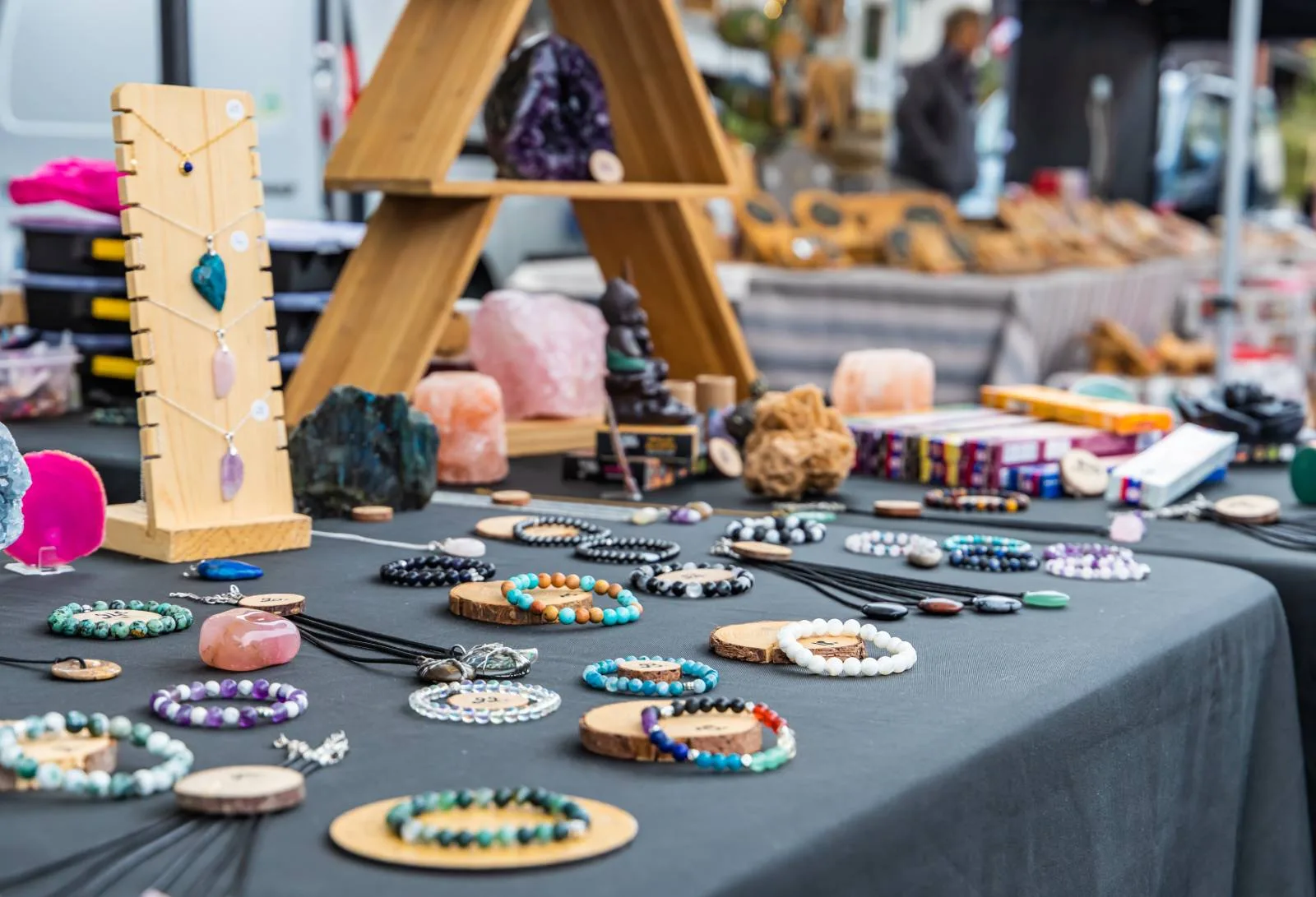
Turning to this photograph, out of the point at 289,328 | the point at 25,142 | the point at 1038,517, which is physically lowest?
the point at 1038,517

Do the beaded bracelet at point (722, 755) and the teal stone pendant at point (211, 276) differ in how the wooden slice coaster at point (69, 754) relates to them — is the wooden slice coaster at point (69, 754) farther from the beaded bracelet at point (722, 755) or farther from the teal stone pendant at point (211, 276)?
the teal stone pendant at point (211, 276)

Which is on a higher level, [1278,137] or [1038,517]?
[1278,137]

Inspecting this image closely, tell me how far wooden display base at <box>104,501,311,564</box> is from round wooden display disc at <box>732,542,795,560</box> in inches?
18.0

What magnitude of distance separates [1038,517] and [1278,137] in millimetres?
9863

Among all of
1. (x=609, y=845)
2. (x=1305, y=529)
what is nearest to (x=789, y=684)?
(x=609, y=845)

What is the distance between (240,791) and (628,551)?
79 centimetres

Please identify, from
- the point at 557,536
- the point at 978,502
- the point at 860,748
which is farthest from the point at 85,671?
the point at 978,502

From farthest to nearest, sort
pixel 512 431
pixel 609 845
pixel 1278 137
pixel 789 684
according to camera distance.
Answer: pixel 1278 137
pixel 512 431
pixel 789 684
pixel 609 845

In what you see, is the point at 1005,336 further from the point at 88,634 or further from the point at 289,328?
the point at 88,634

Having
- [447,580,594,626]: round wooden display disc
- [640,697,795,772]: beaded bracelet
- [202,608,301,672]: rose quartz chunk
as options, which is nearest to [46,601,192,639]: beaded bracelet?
[202,608,301,672]: rose quartz chunk

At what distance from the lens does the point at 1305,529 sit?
181cm

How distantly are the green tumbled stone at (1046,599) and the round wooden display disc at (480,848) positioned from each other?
0.66 meters

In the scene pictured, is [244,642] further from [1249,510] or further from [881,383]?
[881,383]

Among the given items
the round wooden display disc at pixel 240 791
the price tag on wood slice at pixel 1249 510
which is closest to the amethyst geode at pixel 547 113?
the price tag on wood slice at pixel 1249 510
